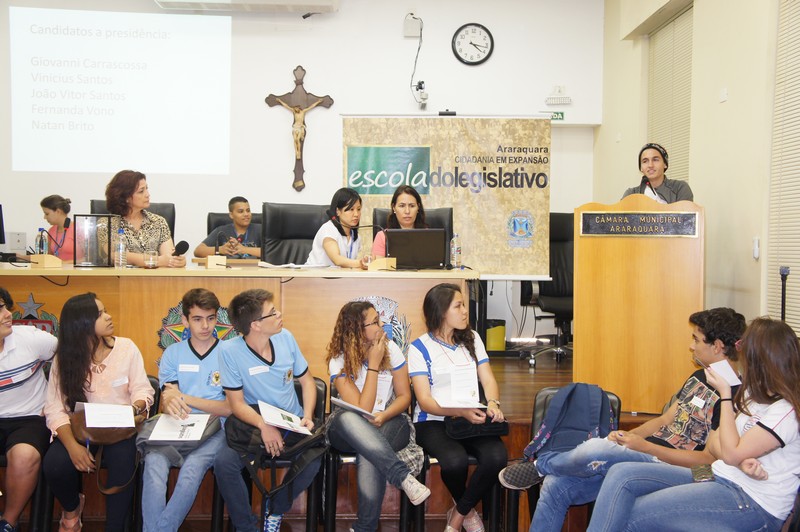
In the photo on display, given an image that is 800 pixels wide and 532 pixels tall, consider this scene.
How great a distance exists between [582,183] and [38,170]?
5317 millimetres

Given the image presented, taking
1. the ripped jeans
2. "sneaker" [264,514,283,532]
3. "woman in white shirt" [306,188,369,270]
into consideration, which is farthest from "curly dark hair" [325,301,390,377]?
"woman in white shirt" [306,188,369,270]

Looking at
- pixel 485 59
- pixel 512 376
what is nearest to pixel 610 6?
pixel 485 59

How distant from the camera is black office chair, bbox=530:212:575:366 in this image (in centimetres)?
594

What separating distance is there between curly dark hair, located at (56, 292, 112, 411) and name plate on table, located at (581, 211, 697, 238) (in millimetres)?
2487

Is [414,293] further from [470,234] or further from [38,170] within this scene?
[38,170]

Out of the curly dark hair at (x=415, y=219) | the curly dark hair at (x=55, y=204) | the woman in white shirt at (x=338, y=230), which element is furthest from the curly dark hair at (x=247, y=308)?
the curly dark hair at (x=55, y=204)

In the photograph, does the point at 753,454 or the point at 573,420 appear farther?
the point at 573,420

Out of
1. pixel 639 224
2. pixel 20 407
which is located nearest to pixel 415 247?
pixel 639 224

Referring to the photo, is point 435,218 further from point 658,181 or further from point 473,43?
point 473,43

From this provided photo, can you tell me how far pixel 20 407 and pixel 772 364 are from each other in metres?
2.96

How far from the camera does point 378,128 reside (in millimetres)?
6266

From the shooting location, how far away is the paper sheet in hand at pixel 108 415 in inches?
114

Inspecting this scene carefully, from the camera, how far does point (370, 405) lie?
3238 millimetres

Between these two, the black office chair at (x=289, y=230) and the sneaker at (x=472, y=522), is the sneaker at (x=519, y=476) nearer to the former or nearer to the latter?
the sneaker at (x=472, y=522)
